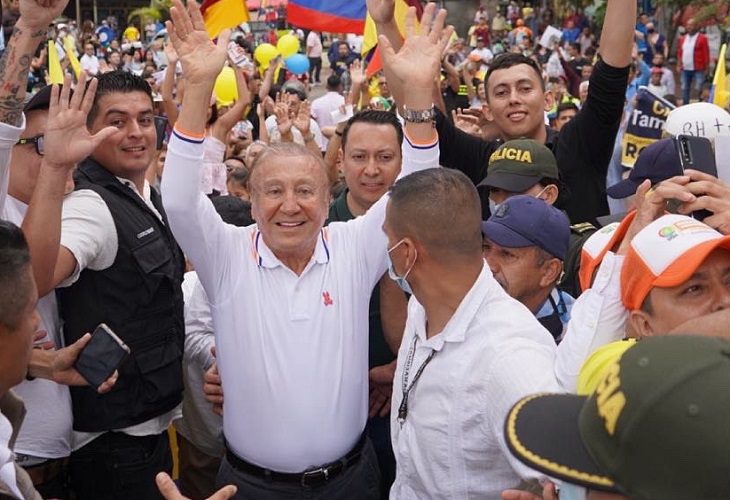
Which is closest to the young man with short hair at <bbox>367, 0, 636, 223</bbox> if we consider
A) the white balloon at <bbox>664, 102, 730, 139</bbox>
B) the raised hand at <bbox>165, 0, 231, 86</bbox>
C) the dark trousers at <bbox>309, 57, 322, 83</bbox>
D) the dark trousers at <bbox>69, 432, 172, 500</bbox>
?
the white balloon at <bbox>664, 102, 730, 139</bbox>

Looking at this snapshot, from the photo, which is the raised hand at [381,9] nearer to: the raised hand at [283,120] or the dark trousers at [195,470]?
the dark trousers at [195,470]

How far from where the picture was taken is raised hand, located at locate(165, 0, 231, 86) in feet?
9.79

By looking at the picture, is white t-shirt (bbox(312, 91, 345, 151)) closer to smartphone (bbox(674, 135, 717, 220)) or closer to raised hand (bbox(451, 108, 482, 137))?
raised hand (bbox(451, 108, 482, 137))

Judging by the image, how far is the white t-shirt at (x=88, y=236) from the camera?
9.86 ft

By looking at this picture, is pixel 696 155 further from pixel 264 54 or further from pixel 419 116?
pixel 264 54

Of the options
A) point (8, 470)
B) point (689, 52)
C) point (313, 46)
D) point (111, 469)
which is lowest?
point (313, 46)

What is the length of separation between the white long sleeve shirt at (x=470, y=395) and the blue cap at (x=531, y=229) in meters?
0.60

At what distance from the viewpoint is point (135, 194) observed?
338 cm

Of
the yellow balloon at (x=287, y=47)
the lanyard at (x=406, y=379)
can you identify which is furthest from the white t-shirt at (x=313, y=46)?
the lanyard at (x=406, y=379)

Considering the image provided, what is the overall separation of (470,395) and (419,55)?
1.34 metres

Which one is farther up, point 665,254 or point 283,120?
point 665,254

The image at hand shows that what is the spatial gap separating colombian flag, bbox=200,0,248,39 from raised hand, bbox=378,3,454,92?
4.25 metres

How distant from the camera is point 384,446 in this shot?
3.57 metres

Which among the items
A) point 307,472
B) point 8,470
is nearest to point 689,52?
point 307,472
